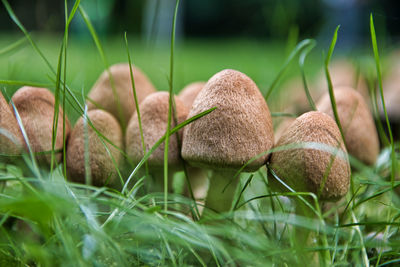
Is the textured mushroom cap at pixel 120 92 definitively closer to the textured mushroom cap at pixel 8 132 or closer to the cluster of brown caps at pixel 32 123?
the cluster of brown caps at pixel 32 123

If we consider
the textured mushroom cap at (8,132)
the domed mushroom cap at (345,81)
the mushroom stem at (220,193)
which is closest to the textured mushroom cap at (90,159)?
the textured mushroom cap at (8,132)

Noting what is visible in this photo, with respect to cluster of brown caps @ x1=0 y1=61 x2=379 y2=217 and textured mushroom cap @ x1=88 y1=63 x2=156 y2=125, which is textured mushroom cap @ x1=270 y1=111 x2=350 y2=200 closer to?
cluster of brown caps @ x1=0 y1=61 x2=379 y2=217

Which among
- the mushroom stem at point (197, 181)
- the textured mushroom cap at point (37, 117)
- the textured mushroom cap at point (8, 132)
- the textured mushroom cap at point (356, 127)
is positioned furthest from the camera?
the mushroom stem at point (197, 181)

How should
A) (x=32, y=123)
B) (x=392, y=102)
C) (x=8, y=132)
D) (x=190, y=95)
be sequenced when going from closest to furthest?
(x=8, y=132)
(x=32, y=123)
(x=190, y=95)
(x=392, y=102)

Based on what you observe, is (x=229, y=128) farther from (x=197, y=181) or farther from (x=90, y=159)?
(x=197, y=181)

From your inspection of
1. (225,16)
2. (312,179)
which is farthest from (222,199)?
(225,16)

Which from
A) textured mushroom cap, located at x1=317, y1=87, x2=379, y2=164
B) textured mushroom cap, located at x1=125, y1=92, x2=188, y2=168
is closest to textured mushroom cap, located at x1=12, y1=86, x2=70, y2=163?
textured mushroom cap, located at x1=125, y1=92, x2=188, y2=168

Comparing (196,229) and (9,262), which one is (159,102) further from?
(9,262)

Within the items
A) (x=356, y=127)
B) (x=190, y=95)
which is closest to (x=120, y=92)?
(x=190, y=95)
